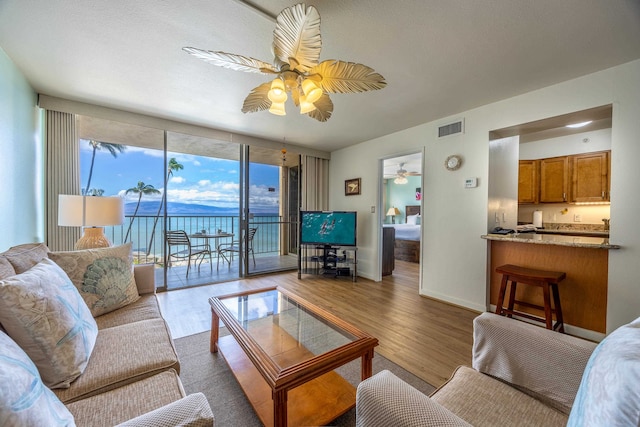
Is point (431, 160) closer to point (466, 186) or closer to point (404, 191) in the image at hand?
point (466, 186)

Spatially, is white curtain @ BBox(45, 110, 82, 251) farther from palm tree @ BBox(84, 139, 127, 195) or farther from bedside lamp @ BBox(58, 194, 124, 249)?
bedside lamp @ BBox(58, 194, 124, 249)

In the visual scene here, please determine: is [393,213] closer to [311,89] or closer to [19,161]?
[311,89]

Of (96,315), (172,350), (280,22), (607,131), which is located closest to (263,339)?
(172,350)

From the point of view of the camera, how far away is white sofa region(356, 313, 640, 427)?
472mm

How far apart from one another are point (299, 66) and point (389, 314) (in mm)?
2595

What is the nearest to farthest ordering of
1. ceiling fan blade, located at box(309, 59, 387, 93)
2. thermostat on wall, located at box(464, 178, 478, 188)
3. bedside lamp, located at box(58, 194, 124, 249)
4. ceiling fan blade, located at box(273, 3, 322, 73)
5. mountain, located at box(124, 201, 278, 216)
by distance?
ceiling fan blade, located at box(273, 3, 322, 73), ceiling fan blade, located at box(309, 59, 387, 93), bedside lamp, located at box(58, 194, 124, 249), thermostat on wall, located at box(464, 178, 478, 188), mountain, located at box(124, 201, 278, 216)

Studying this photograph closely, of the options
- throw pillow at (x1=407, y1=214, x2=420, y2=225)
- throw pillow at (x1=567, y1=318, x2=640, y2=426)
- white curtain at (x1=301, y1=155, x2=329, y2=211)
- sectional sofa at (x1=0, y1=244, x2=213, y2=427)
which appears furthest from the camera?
throw pillow at (x1=407, y1=214, x2=420, y2=225)

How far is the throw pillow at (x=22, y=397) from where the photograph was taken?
1.78ft

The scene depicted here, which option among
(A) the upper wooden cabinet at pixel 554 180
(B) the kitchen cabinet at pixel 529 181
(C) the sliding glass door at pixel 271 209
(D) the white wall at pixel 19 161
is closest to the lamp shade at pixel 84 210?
(D) the white wall at pixel 19 161

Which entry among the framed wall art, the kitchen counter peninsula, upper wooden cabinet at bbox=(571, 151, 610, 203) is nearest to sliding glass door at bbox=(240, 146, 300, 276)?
the framed wall art

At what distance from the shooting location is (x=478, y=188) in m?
2.95

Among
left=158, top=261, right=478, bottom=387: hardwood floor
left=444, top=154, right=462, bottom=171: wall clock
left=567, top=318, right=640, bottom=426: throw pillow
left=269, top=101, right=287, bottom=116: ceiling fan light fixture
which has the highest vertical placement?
left=269, top=101, right=287, bottom=116: ceiling fan light fixture

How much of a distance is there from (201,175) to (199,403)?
6312 millimetres

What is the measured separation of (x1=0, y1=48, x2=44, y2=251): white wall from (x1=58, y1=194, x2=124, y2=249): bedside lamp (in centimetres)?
32
